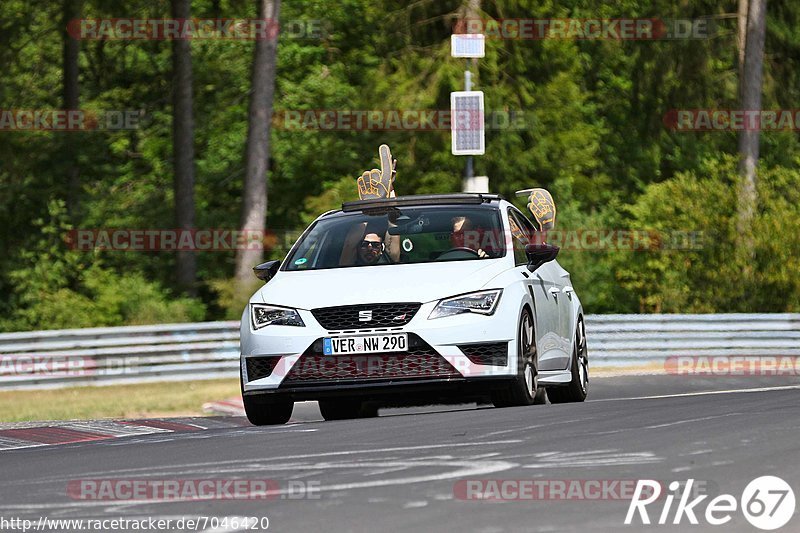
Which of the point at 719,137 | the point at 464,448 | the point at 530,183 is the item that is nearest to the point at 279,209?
the point at 530,183

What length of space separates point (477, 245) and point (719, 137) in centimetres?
3787

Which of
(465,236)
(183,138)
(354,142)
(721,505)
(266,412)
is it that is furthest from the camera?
(354,142)

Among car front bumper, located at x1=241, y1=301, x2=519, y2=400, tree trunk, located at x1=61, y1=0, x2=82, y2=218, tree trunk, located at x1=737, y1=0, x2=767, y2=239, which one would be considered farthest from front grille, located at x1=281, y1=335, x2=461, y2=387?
tree trunk, located at x1=61, y1=0, x2=82, y2=218

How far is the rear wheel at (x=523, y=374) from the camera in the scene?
39.7 feet

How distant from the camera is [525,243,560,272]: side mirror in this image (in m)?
13.0

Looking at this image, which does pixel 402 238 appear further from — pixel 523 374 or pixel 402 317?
pixel 523 374

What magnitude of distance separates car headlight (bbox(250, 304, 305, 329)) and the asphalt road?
2.50 ft

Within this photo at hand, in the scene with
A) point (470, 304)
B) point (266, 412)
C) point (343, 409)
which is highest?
point (470, 304)

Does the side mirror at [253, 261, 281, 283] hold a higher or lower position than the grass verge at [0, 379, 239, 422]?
higher

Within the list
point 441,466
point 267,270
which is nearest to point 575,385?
point 267,270

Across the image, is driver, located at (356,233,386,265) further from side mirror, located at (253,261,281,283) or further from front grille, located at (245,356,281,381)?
front grille, located at (245,356,281,381)

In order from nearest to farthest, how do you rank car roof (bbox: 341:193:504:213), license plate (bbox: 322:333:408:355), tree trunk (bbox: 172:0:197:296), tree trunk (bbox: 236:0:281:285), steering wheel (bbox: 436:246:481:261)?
license plate (bbox: 322:333:408:355)
steering wheel (bbox: 436:246:481:261)
car roof (bbox: 341:193:504:213)
tree trunk (bbox: 236:0:281:285)
tree trunk (bbox: 172:0:197:296)

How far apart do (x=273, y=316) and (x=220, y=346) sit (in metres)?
17.1

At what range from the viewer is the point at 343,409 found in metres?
14.5
